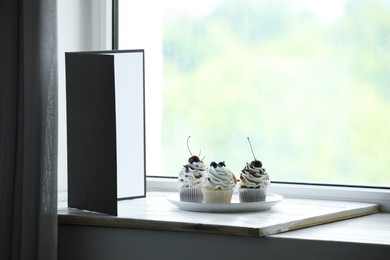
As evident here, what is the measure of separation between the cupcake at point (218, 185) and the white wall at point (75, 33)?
0.49m

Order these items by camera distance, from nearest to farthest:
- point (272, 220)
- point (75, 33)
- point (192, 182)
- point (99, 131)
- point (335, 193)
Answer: point (272, 220) < point (99, 131) < point (192, 182) < point (335, 193) < point (75, 33)

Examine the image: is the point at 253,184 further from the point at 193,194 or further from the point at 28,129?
the point at 28,129

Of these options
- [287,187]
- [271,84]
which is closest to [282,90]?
[271,84]

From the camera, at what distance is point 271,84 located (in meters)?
2.36

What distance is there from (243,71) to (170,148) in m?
0.31

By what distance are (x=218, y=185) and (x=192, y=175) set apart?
9 centimetres

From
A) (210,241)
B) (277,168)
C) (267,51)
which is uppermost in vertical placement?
(267,51)

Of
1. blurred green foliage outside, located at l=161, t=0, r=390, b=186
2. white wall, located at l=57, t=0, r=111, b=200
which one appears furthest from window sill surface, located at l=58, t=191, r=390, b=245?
white wall, located at l=57, t=0, r=111, b=200

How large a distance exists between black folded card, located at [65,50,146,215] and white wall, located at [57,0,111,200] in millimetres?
253

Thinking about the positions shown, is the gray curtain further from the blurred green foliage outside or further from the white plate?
the blurred green foliage outside

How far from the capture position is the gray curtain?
196 centimetres

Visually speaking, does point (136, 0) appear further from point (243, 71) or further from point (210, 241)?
point (210, 241)

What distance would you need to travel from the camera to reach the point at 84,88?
204 cm

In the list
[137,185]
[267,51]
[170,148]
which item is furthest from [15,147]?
[267,51]
